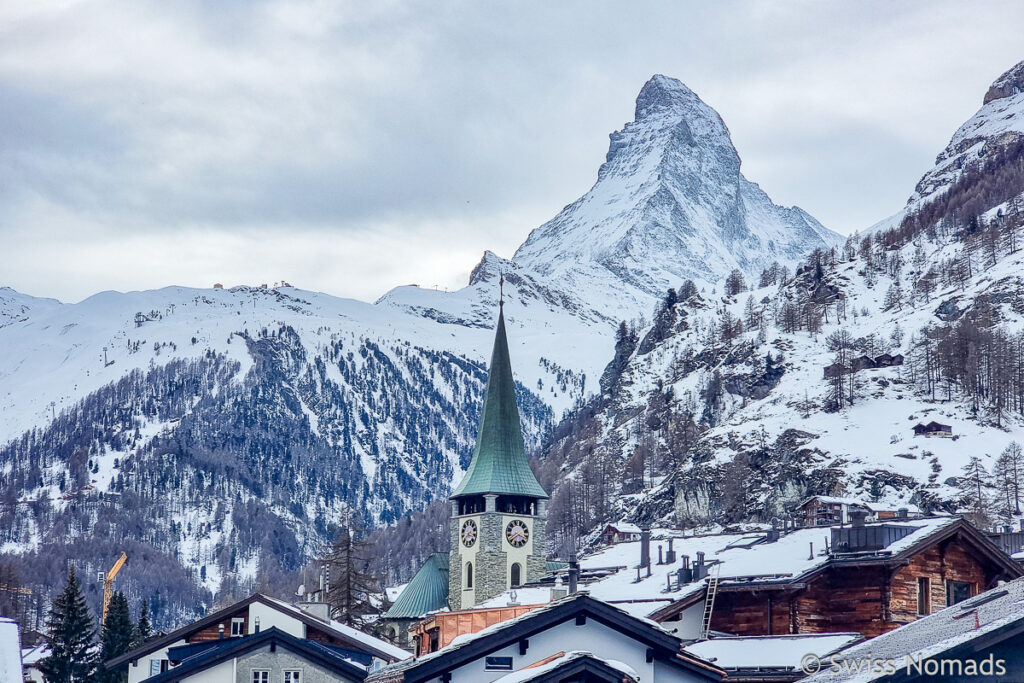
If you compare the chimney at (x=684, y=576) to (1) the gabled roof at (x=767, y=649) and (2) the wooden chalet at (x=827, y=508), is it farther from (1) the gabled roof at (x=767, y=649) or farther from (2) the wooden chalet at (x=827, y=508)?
(2) the wooden chalet at (x=827, y=508)

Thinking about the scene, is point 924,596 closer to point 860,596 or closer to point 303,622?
point 860,596

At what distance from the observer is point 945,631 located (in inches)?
1004

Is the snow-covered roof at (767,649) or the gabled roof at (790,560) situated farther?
the gabled roof at (790,560)

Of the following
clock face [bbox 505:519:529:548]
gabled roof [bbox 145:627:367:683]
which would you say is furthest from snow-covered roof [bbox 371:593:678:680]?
clock face [bbox 505:519:529:548]

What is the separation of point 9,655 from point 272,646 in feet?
67.4

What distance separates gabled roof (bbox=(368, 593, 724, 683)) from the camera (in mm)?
36250

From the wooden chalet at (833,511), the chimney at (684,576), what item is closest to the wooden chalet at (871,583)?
the chimney at (684,576)

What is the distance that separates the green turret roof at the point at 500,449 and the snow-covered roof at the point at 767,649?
67.5m

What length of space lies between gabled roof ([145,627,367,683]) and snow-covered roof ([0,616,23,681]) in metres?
18.9

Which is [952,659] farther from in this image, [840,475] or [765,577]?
[840,475]

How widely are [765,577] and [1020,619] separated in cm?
3138

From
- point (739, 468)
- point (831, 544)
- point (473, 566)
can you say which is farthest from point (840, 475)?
point (831, 544)

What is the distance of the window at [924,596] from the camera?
5159 cm

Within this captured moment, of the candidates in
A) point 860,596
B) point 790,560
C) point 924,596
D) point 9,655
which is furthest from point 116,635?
point 9,655
